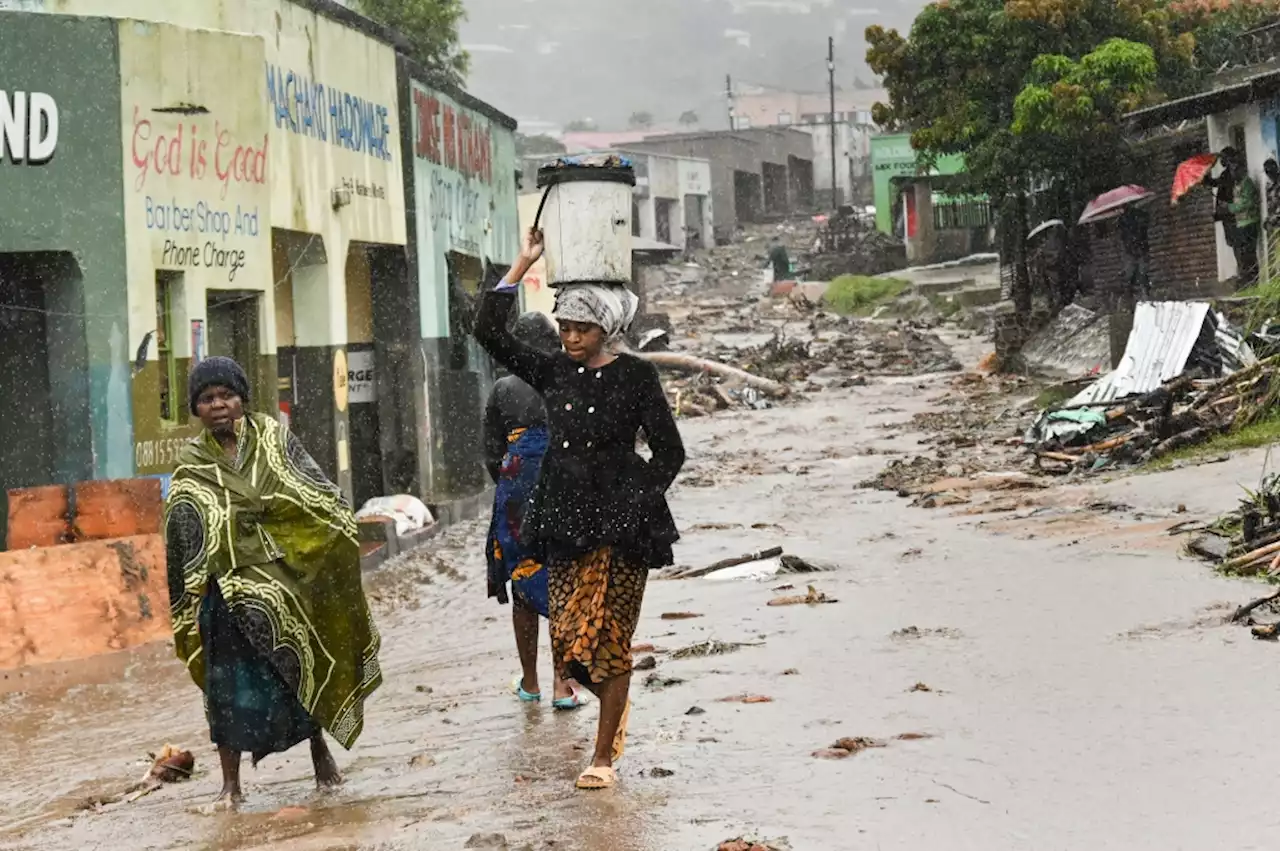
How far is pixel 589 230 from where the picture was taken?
27.5 ft

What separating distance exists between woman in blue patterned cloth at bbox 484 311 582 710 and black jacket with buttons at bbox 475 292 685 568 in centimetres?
154

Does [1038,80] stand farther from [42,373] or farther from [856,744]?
[856,744]

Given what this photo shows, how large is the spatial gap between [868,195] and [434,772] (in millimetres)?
82067

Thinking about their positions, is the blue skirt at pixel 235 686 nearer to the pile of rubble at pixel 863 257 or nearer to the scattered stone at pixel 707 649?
the scattered stone at pixel 707 649

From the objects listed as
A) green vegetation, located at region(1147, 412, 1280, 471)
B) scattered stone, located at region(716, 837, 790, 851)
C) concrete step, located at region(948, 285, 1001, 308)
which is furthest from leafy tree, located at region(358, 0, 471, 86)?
scattered stone, located at region(716, 837, 790, 851)

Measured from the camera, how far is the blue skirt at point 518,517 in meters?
7.80

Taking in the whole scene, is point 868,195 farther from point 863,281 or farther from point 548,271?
point 548,271

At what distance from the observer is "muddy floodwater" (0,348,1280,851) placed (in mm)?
5230

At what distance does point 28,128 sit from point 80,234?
2.56 feet

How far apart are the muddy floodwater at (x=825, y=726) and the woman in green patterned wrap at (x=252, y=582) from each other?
33 cm

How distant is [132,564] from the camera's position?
11.1 m

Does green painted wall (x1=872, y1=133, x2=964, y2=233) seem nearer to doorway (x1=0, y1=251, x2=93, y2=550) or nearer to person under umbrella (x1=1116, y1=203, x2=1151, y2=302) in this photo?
person under umbrella (x1=1116, y1=203, x2=1151, y2=302)

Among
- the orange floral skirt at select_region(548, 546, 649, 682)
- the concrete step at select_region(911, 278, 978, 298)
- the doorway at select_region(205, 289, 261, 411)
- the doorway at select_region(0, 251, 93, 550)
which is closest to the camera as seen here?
the orange floral skirt at select_region(548, 546, 649, 682)

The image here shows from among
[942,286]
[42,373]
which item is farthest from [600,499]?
[942,286]
